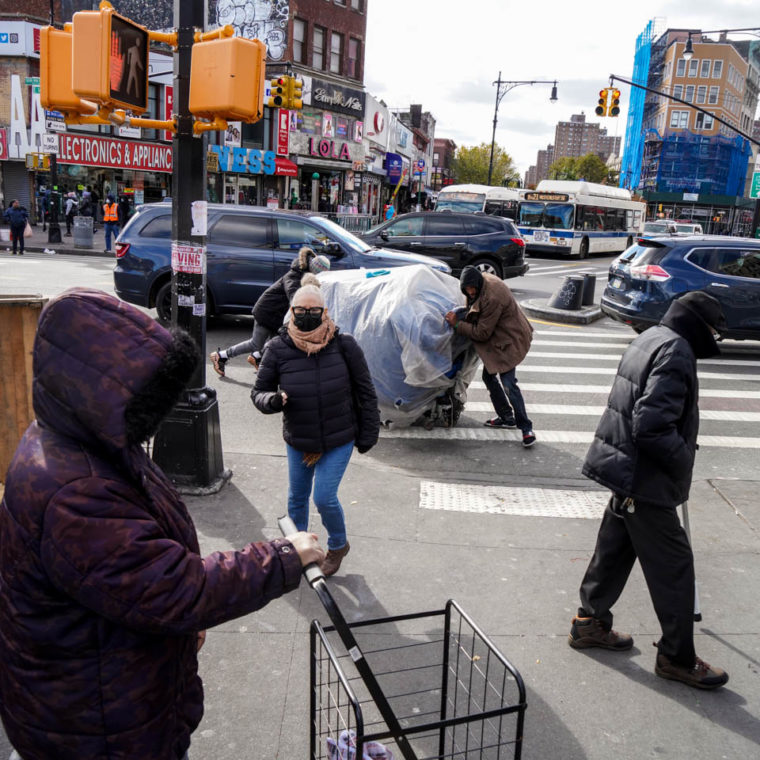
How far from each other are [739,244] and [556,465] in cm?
723

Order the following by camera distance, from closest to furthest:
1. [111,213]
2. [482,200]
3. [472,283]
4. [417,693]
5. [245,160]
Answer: [417,693]
[472,283]
[111,213]
[482,200]
[245,160]

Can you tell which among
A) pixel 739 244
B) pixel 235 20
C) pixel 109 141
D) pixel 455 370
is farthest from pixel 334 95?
pixel 455 370

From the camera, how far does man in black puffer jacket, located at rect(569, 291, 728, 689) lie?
3.52m

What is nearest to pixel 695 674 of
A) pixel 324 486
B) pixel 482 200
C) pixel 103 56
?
pixel 324 486

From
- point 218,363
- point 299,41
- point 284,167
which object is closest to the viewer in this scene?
point 218,363

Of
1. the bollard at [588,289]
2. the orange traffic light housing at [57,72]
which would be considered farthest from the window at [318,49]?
the orange traffic light housing at [57,72]

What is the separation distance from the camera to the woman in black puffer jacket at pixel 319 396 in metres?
4.29

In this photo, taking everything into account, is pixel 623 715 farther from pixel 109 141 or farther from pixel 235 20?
pixel 235 20

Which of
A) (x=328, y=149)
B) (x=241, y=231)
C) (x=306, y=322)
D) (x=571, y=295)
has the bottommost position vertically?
(x=571, y=295)

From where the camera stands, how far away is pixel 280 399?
430cm

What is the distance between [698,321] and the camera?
142 inches

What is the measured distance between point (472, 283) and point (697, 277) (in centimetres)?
667

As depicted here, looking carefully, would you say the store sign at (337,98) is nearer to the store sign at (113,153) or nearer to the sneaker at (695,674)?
the store sign at (113,153)

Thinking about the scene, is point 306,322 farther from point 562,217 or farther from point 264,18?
point 264,18
